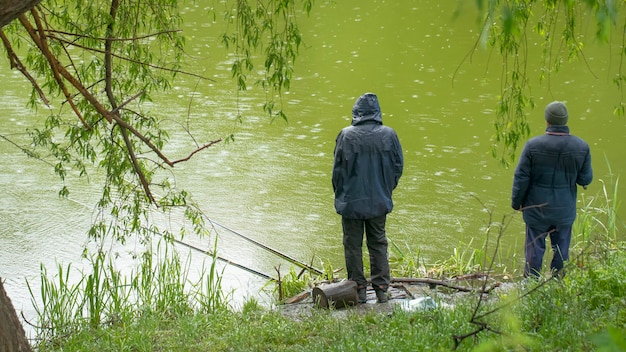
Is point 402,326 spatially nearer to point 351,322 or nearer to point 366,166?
point 351,322

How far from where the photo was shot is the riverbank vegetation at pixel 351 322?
359 cm

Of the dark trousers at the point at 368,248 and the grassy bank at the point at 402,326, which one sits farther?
the dark trousers at the point at 368,248

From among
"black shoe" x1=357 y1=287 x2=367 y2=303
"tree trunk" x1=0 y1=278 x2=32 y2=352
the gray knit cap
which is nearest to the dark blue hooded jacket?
"black shoe" x1=357 y1=287 x2=367 y2=303

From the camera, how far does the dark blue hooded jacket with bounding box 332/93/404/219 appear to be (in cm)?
506

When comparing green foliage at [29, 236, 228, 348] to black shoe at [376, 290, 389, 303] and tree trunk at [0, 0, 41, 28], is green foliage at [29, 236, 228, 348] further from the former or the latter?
tree trunk at [0, 0, 41, 28]

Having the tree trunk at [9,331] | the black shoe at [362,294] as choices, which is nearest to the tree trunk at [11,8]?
the tree trunk at [9,331]

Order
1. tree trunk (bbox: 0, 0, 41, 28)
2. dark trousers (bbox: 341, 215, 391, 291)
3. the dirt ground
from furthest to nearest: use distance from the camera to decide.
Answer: dark trousers (bbox: 341, 215, 391, 291)
the dirt ground
tree trunk (bbox: 0, 0, 41, 28)

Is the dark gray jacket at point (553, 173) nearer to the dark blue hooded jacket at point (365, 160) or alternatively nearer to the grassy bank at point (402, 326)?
the grassy bank at point (402, 326)

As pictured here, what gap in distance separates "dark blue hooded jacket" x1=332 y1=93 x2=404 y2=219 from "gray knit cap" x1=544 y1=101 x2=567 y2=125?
1001 mm

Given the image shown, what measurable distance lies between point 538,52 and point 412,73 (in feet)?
8.47

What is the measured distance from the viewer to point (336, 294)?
16.8ft

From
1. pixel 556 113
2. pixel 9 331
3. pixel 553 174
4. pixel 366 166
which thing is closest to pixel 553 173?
pixel 553 174

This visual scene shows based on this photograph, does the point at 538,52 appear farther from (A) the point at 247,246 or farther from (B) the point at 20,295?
(B) the point at 20,295

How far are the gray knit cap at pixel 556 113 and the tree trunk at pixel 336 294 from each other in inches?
63.7
